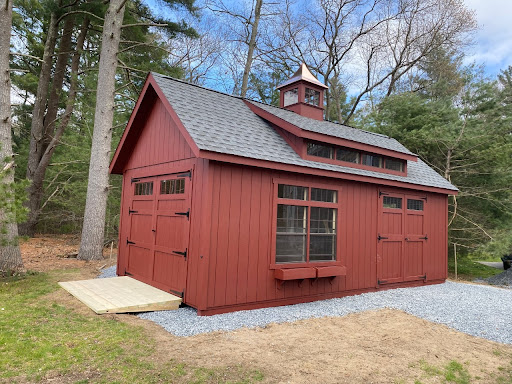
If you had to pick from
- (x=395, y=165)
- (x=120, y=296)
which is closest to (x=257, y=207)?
(x=120, y=296)

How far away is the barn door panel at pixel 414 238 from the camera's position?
806cm

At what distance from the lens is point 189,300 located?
5219 millimetres

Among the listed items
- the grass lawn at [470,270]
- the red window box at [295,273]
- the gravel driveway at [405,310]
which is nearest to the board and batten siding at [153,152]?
the gravel driveway at [405,310]

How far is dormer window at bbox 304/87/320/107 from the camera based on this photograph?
9.12m

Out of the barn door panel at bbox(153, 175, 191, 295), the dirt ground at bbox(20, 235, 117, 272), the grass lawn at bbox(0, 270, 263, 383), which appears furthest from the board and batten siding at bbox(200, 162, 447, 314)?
the dirt ground at bbox(20, 235, 117, 272)

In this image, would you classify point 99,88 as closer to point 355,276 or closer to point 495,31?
point 355,276

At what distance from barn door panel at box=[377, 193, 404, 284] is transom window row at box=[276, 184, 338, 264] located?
1.48 meters

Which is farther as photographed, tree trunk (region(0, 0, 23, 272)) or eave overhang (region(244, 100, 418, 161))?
tree trunk (region(0, 0, 23, 272))

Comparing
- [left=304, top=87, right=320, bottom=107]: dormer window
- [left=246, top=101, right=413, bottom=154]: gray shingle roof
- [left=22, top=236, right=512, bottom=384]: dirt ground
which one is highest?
[left=304, top=87, right=320, bottom=107]: dormer window

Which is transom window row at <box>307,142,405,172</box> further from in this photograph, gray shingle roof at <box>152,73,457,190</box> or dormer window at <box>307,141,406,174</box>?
gray shingle roof at <box>152,73,457,190</box>

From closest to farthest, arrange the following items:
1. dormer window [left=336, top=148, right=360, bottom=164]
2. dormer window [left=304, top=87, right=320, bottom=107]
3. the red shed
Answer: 1. the red shed
2. dormer window [left=336, top=148, right=360, bottom=164]
3. dormer window [left=304, top=87, right=320, bottom=107]

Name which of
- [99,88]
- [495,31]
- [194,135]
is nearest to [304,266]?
[194,135]

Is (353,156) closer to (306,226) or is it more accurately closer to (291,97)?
(306,226)

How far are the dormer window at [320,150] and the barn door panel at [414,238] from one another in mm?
2494
